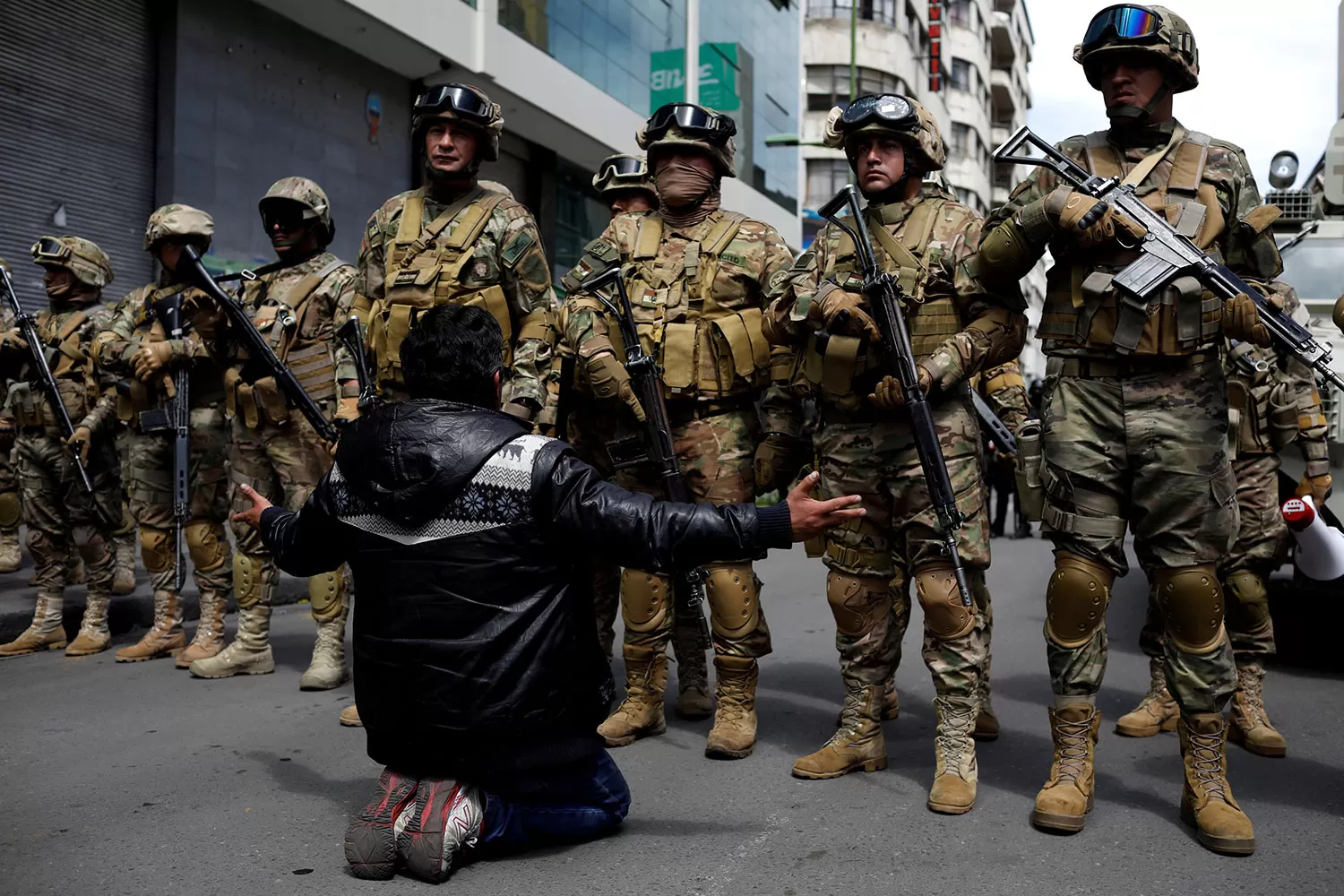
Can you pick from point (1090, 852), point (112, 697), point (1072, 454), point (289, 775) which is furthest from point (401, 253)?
point (1090, 852)

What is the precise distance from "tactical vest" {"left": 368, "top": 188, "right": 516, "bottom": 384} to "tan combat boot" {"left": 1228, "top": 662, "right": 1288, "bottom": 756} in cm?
326

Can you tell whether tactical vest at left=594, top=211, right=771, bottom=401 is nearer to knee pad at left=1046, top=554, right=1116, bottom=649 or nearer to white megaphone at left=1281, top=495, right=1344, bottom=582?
knee pad at left=1046, top=554, right=1116, bottom=649

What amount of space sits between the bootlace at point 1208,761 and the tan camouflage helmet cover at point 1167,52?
6.72 feet

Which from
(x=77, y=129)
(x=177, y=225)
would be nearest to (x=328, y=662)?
(x=177, y=225)

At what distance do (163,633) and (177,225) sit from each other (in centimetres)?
222

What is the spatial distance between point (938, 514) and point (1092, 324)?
0.79m

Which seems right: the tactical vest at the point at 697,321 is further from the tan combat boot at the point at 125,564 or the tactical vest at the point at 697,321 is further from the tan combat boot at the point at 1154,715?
the tan combat boot at the point at 125,564

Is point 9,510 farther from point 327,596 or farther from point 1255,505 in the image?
point 1255,505

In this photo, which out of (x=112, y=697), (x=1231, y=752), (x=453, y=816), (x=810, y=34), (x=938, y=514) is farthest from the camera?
(x=810, y=34)

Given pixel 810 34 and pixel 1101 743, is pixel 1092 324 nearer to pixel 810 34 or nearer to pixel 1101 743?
pixel 1101 743

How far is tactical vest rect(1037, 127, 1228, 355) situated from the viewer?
3.65 meters

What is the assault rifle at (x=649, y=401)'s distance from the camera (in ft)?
15.3

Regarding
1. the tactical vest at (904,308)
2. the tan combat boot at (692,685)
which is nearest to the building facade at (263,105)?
the tan combat boot at (692,685)

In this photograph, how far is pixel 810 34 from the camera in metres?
41.1
